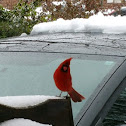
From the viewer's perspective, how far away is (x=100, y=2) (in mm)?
11234

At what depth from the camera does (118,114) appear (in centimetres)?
198

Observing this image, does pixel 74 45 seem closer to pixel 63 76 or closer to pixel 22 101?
pixel 63 76

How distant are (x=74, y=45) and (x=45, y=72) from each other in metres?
0.29

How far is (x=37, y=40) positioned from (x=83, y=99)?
81cm

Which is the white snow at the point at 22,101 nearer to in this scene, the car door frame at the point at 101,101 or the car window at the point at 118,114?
the car door frame at the point at 101,101

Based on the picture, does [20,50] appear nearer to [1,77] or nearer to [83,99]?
[1,77]

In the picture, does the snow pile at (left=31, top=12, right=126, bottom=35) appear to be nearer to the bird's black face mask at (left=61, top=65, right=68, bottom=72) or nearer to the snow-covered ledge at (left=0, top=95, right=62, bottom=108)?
the bird's black face mask at (left=61, top=65, right=68, bottom=72)

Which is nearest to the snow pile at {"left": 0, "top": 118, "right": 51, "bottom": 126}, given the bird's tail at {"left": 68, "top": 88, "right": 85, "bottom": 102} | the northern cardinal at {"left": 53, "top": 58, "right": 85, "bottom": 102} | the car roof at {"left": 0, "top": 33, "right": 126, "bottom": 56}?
the northern cardinal at {"left": 53, "top": 58, "right": 85, "bottom": 102}

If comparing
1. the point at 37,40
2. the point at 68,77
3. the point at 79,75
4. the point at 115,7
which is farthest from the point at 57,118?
the point at 115,7

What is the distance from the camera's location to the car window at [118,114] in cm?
190

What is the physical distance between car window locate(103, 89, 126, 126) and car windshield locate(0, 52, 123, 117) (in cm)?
14

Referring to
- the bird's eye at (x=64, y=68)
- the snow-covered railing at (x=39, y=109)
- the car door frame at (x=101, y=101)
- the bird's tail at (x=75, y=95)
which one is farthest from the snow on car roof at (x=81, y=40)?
the snow-covered railing at (x=39, y=109)

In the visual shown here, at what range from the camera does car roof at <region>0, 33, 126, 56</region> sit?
7.53ft

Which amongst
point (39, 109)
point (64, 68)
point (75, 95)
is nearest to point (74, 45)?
point (75, 95)
